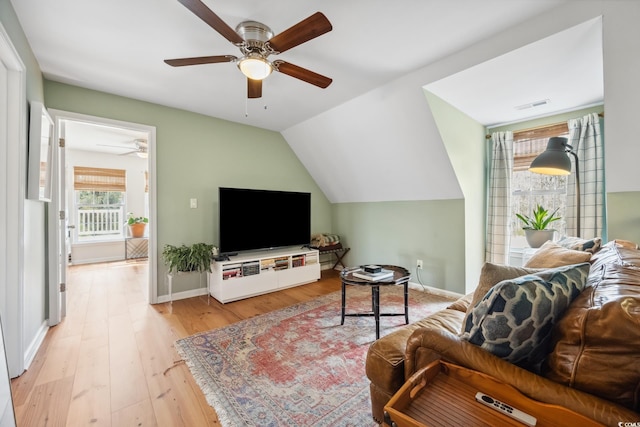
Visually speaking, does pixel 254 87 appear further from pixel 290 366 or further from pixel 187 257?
pixel 290 366

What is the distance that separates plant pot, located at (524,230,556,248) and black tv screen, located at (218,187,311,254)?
286 cm

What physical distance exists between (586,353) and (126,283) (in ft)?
16.8

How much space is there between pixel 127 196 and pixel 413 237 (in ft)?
21.3

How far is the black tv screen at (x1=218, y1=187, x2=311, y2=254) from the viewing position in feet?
11.3

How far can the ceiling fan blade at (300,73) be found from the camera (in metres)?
2.02

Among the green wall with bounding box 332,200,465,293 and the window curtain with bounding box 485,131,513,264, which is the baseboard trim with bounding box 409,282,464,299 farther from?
the window curtain with bounding box 485,131,513,264

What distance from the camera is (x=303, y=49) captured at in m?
2.20

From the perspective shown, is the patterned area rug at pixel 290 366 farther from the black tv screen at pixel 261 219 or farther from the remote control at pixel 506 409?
the black tv screen at pixel 261 219

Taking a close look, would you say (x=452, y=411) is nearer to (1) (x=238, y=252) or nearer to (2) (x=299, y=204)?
(1) (x=238, y=252)

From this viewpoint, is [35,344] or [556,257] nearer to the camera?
[556,257]

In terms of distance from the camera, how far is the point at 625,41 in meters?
1.65

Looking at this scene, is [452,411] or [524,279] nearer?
[452,411]


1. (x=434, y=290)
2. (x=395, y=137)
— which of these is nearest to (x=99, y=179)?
(x=395, y=137)

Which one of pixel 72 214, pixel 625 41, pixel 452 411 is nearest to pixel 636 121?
pixel 625 41
